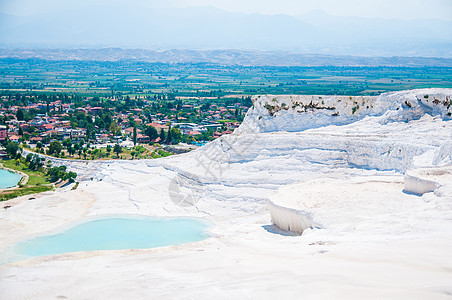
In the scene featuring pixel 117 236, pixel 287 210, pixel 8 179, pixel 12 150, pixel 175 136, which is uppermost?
pixel 287 210

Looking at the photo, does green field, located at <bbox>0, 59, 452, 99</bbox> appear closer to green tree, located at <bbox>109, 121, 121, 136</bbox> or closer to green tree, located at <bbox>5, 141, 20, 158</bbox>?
green tree, located at <bbox>109, 121, 121, 136</bbox>

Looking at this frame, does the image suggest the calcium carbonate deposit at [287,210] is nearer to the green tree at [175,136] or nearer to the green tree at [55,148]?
the green tree at [55,148]

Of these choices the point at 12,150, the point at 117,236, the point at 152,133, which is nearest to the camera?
the point at 117,236

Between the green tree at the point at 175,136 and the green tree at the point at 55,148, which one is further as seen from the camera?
the green tree at the point at 175,136

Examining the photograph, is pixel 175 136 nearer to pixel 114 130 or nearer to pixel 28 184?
pixel 114 130

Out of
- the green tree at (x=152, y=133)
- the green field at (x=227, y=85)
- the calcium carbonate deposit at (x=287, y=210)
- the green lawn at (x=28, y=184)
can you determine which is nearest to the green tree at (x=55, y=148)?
the green lawn at (x=28, y=184)

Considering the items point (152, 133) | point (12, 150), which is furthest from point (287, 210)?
point (152, 133)
